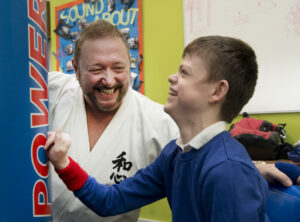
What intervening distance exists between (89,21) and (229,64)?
2679mm

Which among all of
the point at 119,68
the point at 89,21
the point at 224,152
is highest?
the point at 89,21

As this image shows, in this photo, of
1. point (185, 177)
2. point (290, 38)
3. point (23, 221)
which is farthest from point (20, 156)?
point (290, 38)

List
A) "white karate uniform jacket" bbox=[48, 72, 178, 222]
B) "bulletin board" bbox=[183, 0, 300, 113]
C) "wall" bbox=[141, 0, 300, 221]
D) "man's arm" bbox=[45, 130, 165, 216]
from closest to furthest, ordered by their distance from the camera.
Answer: "man's arm" bbox=[45, 130, 165, 216] < "white karate uniform jacket" bbox=[48, 72, 178, 222] < "bulletin board" bbox=[183, 0, 300, 113] < "wall" bbox=[141, 0, 300, 221]

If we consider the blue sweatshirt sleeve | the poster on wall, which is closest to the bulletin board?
the poster on wall

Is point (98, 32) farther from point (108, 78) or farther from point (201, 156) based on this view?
point (201, 156)

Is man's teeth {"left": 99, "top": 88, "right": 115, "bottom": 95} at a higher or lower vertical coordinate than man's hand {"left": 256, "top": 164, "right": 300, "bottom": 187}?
higher

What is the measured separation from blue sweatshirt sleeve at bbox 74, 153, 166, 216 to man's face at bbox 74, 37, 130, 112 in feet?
1.28

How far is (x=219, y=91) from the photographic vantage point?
82cm

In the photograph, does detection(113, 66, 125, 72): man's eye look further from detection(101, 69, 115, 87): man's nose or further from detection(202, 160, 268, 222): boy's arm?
detection(202, 160, 268, 222): boy's arm

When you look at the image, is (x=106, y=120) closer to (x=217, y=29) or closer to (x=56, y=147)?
(x=56, y=147)

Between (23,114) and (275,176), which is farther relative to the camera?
(275,176)

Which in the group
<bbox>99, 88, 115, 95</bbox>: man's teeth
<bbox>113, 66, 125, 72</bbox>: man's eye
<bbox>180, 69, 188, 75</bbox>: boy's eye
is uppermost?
<bbox>113, 66, 125, 72</bbox>: man's eye

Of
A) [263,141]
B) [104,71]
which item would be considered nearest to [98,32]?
[104,71]

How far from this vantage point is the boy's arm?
616mm
